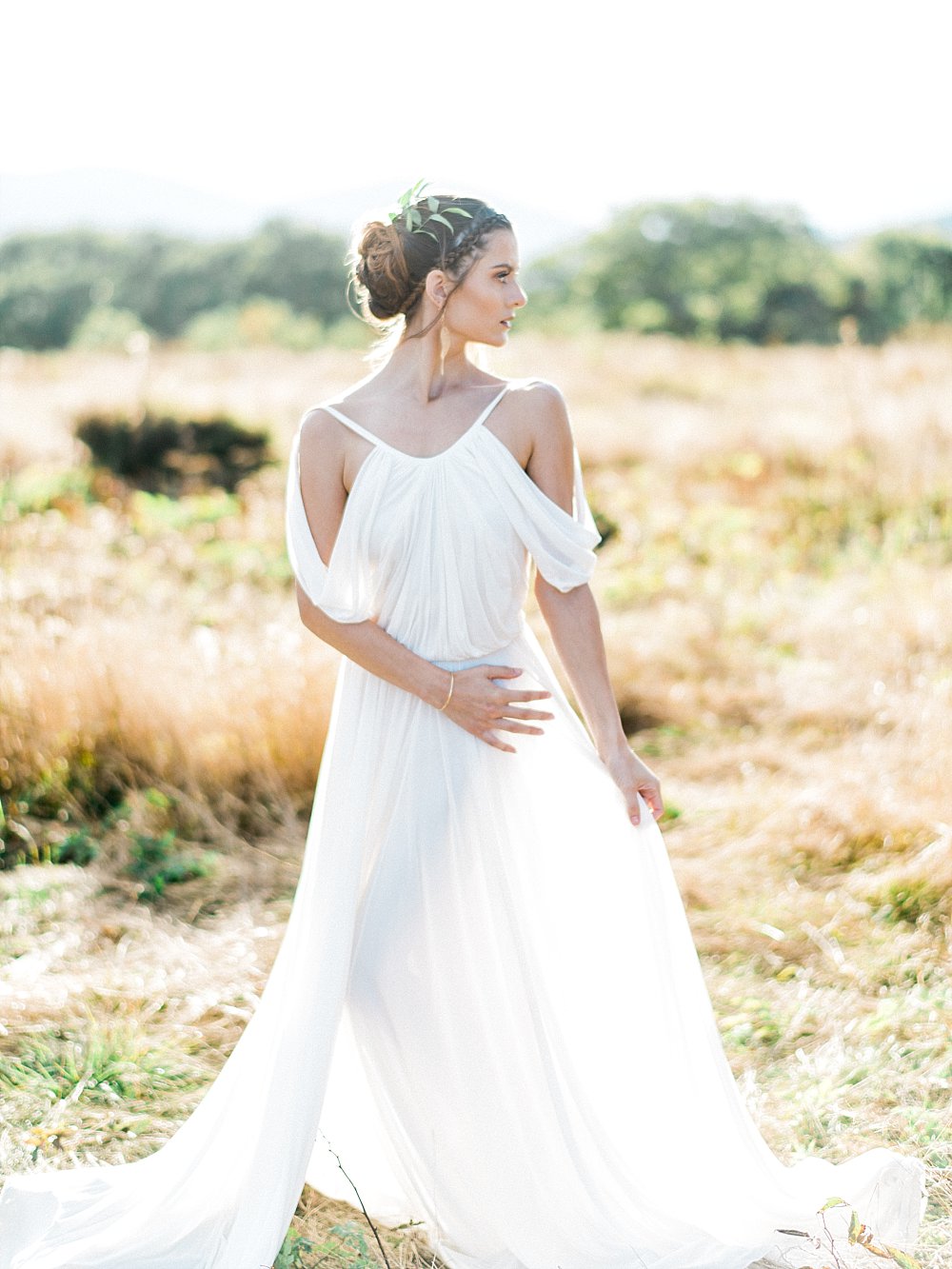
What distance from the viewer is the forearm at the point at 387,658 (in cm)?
221

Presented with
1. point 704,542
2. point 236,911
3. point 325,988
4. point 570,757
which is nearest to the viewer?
point 325,988

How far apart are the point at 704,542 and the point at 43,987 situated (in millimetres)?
5731

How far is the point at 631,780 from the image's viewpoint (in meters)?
2.33

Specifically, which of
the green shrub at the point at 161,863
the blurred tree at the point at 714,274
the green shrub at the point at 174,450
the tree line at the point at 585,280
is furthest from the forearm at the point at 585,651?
the blurred tree at the point at 714,274

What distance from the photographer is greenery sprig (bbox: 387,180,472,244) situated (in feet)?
7.16

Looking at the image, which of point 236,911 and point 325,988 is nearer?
point 325,988

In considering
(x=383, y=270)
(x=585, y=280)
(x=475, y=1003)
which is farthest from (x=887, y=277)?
(x=475, y=1003)

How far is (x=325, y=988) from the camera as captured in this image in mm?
2203

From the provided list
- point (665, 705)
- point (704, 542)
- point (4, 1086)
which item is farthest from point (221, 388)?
point (4, 1086)

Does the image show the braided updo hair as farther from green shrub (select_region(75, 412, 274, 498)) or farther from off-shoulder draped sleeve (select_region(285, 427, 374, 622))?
green shrub (select_region(75, 412, 274, 498))

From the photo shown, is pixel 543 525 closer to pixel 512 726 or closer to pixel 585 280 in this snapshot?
pixel 512 726

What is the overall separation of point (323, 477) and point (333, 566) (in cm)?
17

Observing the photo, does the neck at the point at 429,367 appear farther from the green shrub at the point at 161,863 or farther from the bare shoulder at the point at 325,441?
the green shrub at the point at 161,863

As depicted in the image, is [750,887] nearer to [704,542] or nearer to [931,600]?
[931,600]
